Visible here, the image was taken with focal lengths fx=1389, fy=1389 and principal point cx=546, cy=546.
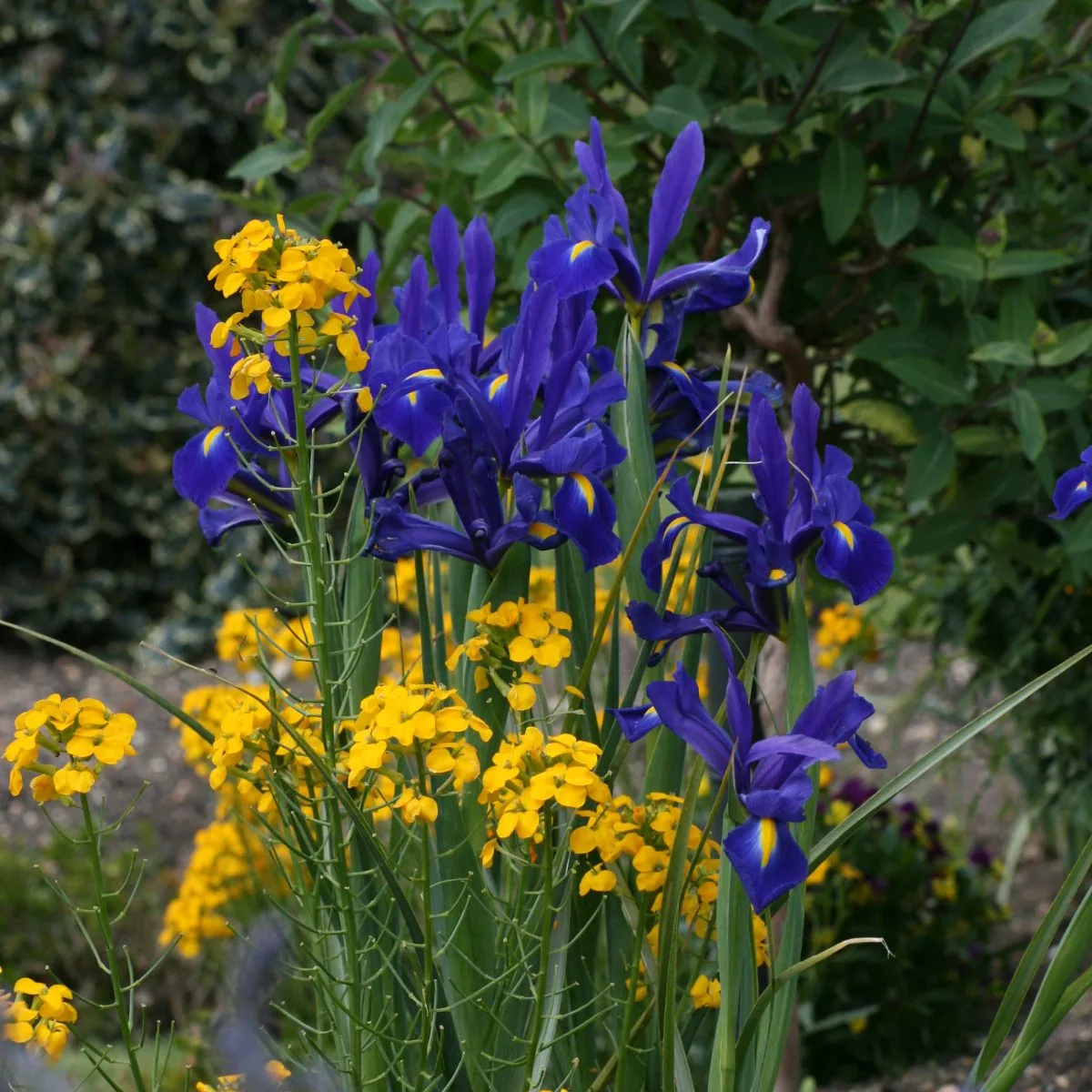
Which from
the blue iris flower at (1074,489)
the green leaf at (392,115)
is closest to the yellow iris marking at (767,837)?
the blue iris flower at (1074,489)

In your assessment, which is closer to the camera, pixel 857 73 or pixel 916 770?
pixel 916 770

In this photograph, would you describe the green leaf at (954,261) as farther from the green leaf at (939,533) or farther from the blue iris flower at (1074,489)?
the blue iris flower at (1074,489)

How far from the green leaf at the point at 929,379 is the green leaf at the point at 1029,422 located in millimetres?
69

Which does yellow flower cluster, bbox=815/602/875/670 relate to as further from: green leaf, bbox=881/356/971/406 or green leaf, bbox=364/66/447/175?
green leaf, bbox=364/66/447/175

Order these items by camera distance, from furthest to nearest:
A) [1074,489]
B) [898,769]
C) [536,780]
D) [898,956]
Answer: [898,769] < [898,956] < [1074,489] < [536,780]

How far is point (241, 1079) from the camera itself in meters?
1.24

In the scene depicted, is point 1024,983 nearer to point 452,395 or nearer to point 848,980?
point 452,395

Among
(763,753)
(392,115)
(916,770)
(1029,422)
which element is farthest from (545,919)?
(392,115)

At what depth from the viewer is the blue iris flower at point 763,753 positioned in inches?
39.3

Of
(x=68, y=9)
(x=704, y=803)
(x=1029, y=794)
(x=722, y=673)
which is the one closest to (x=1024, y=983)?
(x=722, y=673)

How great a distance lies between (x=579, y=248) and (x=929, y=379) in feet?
2.25

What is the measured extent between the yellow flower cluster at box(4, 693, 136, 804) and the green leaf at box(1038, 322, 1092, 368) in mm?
1162

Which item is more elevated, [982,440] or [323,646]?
[982,440]

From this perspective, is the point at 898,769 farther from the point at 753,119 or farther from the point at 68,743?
the point at 68,743
